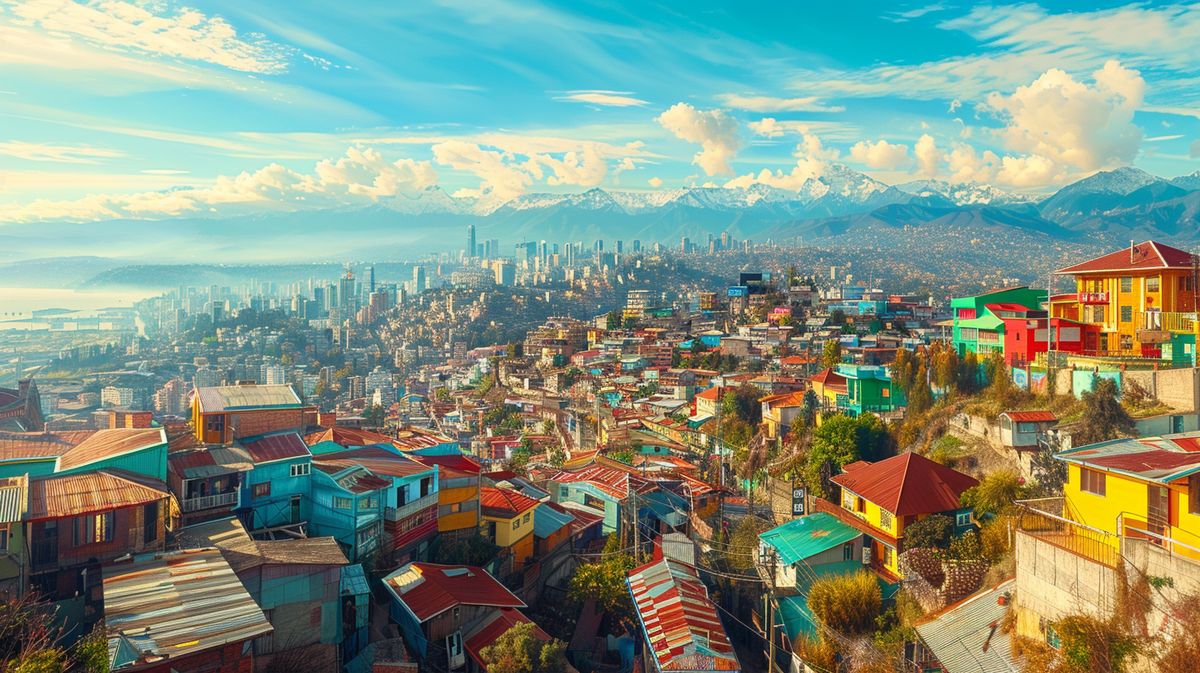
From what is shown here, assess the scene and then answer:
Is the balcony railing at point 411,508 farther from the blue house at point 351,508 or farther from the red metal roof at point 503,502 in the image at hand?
the red metal roof at point 503,502

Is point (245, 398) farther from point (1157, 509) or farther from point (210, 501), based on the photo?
point (1157, 509)

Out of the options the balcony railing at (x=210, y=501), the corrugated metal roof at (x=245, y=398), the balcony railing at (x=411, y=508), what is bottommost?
the balcony railing at (x=411, y=508)

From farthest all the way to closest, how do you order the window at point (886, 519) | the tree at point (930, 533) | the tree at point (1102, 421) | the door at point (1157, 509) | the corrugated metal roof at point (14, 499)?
the window at point (886, 519), the tree at point (1102, 421), the tree at point (930, 533), the corrugated metal roof at point (14, 499), the door at point (1157, 509)

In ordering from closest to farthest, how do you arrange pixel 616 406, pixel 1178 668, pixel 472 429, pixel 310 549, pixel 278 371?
pixel 1178 668, pixel 310 549, pixel 616 406, pixel 472 429, pixel 278 371

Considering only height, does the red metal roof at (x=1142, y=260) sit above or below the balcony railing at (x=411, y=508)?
above

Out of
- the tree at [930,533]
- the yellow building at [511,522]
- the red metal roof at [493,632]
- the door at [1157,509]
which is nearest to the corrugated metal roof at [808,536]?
the tree at [930,533]

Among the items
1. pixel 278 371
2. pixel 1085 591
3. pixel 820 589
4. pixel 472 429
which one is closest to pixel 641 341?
pixel 472 429

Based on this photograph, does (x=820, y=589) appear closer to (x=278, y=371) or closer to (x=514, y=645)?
(x=514, y=645)

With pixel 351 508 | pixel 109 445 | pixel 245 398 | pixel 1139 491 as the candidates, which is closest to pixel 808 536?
pixel 1139 491
